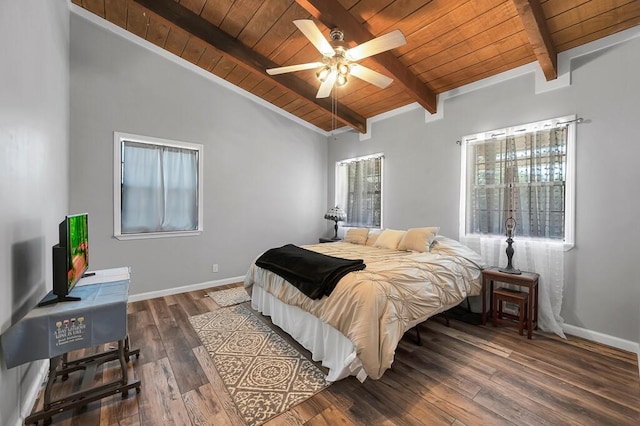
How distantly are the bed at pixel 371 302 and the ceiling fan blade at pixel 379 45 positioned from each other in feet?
6.04

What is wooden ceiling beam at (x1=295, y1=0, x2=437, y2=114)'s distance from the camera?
2352 millimetres

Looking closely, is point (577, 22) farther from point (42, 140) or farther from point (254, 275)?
point (42, 140)

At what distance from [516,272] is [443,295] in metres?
1.00

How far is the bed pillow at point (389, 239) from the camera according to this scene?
362cm

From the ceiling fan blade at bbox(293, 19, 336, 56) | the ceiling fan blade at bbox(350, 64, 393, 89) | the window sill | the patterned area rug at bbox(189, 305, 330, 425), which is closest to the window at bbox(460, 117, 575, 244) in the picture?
the ceiling fan blade at bbox(350, 64, 393, 89)

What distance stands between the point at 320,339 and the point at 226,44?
3.51m

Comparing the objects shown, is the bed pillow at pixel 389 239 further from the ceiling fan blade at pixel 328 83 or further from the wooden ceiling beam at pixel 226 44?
the wooden ceiling beam at pixel 226 44

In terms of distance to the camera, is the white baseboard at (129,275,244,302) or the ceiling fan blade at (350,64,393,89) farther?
the white baseboard at (129,275,244,302)

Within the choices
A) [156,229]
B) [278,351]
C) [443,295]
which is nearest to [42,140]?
[156,229]

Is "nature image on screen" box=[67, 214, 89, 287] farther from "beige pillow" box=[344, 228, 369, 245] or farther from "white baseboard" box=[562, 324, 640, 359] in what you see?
"white baseboard" box=[562, 324, 640, 359]

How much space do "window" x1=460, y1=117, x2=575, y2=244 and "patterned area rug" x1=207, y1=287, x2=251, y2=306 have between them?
10.3 feet

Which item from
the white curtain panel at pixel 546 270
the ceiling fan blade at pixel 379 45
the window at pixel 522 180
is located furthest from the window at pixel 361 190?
the ceiling fan blade at pixel 379 45

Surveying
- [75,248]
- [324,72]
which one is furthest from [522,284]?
[75,248]

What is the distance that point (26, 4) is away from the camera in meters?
1.67
